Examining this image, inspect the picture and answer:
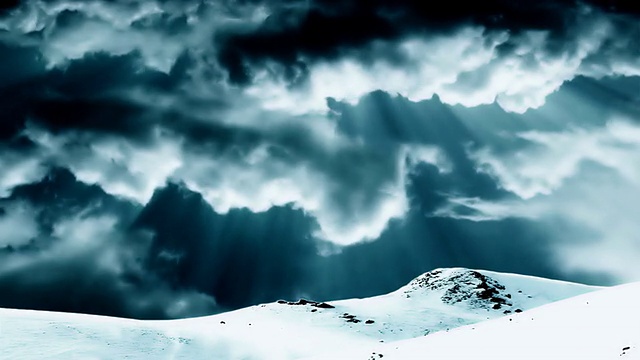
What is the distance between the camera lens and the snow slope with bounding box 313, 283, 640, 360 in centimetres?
1405

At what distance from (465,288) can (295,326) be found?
33320mm

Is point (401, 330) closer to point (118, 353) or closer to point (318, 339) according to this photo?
point (318, 339)

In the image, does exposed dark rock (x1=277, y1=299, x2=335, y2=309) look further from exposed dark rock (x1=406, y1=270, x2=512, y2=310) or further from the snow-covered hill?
exposed dark rock (x1=406, y1=270, x2=512, y2=310)

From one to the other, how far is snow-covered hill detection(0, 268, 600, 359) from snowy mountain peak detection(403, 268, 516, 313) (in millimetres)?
146

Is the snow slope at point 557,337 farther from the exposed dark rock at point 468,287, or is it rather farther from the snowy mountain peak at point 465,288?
the exposed dark rock at point 468,287

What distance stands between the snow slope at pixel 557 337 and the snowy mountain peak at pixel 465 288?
4415 centimetres

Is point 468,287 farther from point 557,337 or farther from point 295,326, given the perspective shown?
point 557,337

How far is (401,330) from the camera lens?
48.5m

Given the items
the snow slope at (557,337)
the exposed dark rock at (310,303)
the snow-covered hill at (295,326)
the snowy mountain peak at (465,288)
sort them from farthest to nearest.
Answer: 1. the snowy mountain peak at (465,288)
2. the exposed dark rock at (310,303)
3. the snow-covered hill at (295,326)
4. the snow slope at (557,337)

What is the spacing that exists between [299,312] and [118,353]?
26586mm

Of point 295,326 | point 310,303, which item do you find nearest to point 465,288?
point 310,303

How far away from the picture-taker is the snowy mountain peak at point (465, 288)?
2554 inches

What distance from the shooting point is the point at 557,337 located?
54.2ft

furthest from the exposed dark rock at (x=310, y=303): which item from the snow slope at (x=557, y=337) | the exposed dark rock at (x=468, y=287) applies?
the snow slope at (x=557, y=337)
